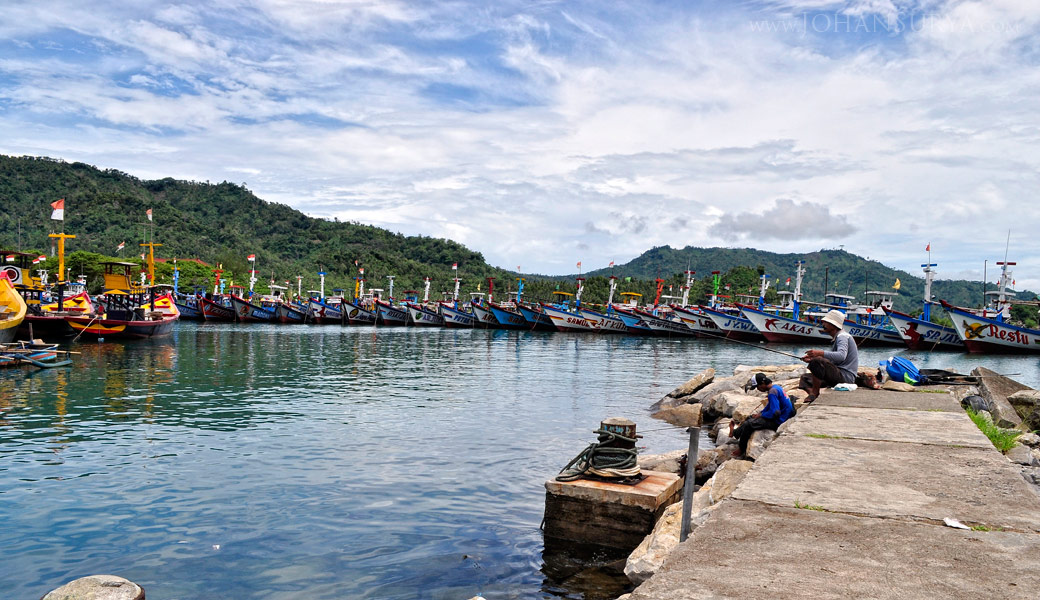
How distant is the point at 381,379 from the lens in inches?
939

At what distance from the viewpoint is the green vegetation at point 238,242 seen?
10431cm

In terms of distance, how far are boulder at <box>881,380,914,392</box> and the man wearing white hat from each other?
0.75 metres

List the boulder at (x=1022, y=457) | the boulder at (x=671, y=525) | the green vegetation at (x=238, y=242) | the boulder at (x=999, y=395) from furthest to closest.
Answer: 1. the green vegetation at (x=238, y=242)
2. the boulder at (x=999, y=395)
3. the boulder at (x=1022, y=457)
4. the boulder at (x=671, y=525)

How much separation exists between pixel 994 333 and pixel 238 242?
4370 inches

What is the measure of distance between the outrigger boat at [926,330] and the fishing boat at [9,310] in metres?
49.3

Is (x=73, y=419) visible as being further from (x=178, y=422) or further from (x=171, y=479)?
(x=171, y=479)

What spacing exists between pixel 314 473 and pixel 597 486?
5071mm

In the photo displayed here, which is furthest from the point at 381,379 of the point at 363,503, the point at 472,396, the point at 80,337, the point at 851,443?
the point at 80,337

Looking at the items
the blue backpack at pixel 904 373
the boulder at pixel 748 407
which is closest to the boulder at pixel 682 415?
the boulder at pixel 748 407

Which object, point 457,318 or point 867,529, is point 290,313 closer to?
point 457,318

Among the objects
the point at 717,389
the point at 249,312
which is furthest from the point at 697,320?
the point at 717,389

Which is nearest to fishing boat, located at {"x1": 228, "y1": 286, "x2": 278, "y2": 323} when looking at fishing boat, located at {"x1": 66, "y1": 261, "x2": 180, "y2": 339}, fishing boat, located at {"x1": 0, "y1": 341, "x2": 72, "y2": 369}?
fishing boat, located at {"x1": 66, "y1": 261, "x2": 180, "y2": 339}

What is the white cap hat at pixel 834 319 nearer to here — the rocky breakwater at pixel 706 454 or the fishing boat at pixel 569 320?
the rocky breakwater at pixel 706 454

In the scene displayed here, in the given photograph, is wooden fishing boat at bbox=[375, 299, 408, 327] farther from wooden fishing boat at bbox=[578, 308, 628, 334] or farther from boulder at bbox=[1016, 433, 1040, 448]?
boulder at bbox=[1016, 433, 1040, 448]
